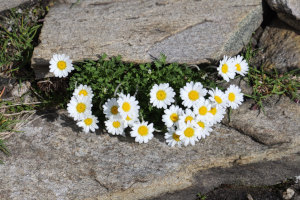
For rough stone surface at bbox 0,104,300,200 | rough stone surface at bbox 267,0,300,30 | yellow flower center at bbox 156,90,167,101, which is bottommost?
rough stone surface at bbox 0,104,300,200

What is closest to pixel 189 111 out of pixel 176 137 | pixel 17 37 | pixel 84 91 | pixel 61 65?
pixel 176 137

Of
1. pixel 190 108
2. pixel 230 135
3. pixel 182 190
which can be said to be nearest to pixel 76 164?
pixel 182 190

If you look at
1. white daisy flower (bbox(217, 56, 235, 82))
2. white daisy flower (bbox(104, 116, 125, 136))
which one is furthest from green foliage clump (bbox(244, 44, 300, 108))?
white daisy flower (bbox(104, 116, 125, 136))

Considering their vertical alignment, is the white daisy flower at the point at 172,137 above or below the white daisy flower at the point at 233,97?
below

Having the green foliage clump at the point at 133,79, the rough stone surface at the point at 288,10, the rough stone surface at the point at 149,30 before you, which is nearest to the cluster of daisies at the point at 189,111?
the green foliage clump at the point at 133,79

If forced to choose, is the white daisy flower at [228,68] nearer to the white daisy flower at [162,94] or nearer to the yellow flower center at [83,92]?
the white daisy flower at [162,94]

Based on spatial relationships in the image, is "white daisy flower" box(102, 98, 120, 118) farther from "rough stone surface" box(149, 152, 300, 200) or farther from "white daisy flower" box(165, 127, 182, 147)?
"rough stone surface" box(149, 152, 300, 200)

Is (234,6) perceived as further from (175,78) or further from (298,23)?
(175,78)
